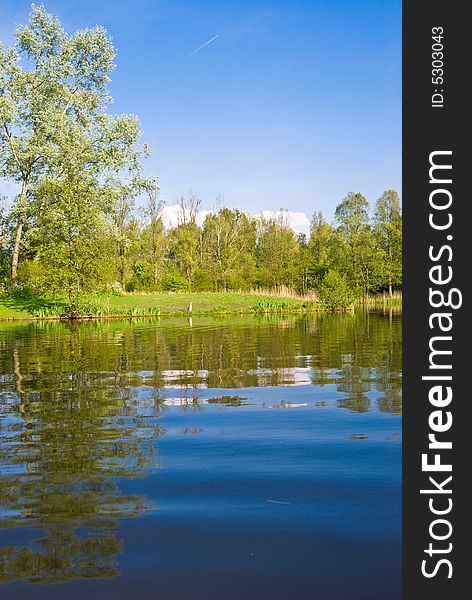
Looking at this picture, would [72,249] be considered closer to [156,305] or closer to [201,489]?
[156,305]

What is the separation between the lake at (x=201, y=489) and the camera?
4141 millimetres

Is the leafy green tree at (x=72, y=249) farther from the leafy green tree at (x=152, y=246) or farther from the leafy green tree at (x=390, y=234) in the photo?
the leafy green tree at (x=390, y=234)

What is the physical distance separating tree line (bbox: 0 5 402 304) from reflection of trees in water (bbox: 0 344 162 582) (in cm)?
3292

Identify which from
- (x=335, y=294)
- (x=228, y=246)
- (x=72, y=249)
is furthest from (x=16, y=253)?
(x=228, y=246)

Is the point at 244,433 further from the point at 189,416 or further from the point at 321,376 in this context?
the point at 321,376

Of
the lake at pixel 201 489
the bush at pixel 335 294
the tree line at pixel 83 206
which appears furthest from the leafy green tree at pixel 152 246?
the lake at pixel 201 489

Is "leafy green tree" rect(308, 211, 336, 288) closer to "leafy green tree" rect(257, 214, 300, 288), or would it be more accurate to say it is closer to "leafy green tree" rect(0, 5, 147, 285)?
"leafy green tree" rect(257, 214, 300, 288)

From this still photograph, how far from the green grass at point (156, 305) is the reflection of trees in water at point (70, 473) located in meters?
34.9

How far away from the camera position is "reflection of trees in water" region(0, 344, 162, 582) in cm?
443

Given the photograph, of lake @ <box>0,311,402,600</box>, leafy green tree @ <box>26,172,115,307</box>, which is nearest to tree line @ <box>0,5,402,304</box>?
leafy green tree @ <box>26,172,115,307</box>

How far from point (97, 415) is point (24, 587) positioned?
207 inches

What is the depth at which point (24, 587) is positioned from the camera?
4023mm

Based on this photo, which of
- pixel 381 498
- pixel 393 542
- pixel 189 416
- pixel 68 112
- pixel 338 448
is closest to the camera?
pixel 393 542

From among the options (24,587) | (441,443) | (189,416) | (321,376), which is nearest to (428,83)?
(441,443)
